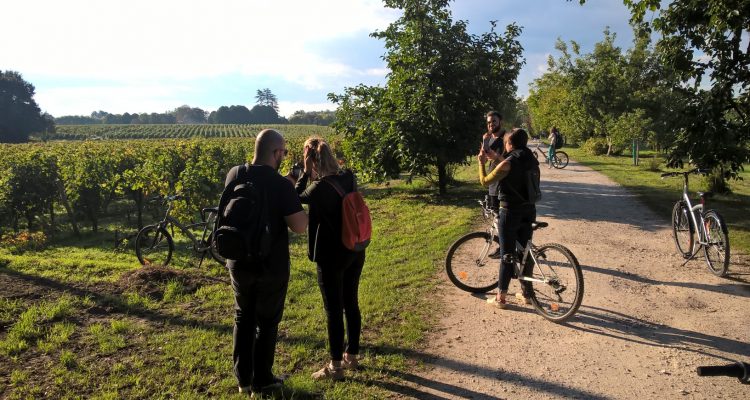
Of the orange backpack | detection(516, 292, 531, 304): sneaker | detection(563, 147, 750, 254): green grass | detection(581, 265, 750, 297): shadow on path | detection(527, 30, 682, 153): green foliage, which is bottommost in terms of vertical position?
detection(516, 292, 531, 304): sneaker

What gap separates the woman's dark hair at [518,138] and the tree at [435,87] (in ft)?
20.7

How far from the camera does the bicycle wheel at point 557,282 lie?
4.29m

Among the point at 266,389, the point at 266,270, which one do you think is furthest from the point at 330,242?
the point at 266,389

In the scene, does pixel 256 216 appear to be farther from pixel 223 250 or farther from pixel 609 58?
pixel 609 58

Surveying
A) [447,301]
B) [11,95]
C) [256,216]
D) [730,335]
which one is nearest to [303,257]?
[447,301]

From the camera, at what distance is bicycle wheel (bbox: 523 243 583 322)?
14.1 feet

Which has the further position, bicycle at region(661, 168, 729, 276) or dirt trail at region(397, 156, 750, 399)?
bicycle at region(661, 168, 729, 276)

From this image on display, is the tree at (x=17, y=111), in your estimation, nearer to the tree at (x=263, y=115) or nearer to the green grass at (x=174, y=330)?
the tree at (x=263, y=115)

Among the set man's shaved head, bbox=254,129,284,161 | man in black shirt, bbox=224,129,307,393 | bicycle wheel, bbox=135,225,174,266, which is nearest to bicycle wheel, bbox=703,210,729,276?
man in black shirt, bbox=224,129,307,393

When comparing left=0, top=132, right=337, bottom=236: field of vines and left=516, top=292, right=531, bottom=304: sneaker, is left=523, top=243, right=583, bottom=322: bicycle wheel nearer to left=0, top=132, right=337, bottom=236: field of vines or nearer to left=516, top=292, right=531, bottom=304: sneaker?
left=516, top=292, right=531, bottom=304: sneaker

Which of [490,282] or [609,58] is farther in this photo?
[609,58]

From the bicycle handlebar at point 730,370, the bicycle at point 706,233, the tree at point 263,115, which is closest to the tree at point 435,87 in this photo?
the bicycle at point 706,233

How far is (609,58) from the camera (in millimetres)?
26438

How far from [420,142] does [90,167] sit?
10827 mm
